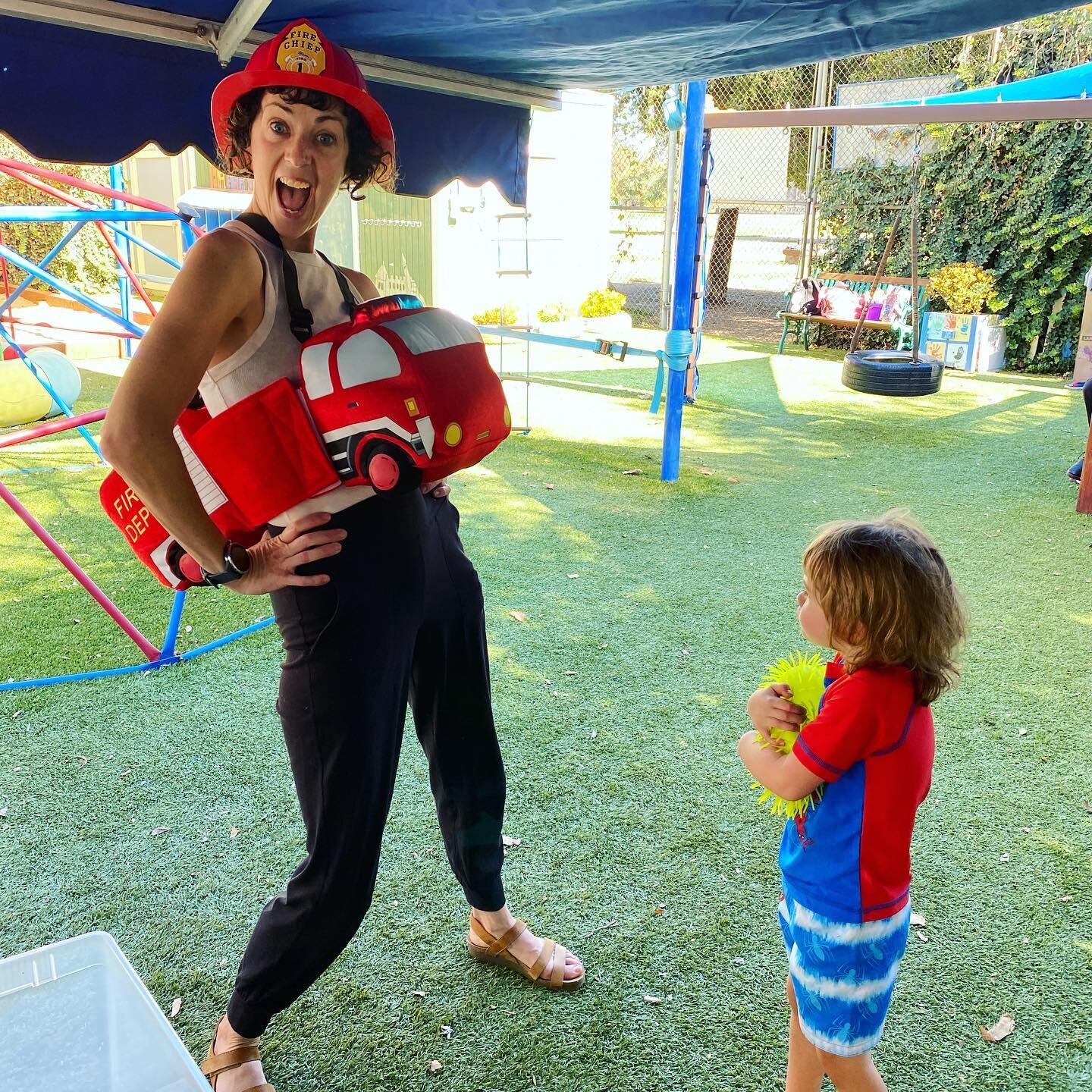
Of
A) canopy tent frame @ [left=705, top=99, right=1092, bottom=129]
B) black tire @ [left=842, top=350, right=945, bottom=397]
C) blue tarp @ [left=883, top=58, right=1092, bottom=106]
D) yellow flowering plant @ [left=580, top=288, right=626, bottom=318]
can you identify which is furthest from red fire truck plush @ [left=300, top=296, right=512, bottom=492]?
yellow flowering plant @ [left=580, top=288, right=626, bottom=318]

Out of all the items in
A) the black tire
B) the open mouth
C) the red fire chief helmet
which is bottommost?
the black tire

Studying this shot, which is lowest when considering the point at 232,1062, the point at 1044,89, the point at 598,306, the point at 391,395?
the point at 232,1062

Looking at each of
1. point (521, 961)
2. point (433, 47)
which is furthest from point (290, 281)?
point (433, 47)

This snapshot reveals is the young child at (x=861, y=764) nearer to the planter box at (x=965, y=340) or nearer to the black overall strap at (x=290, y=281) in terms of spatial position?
the black overall strap at (x=290, y=281)

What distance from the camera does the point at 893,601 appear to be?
146cm

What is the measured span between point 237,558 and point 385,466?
29 centimetres

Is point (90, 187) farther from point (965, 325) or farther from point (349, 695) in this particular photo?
point (965, 325)

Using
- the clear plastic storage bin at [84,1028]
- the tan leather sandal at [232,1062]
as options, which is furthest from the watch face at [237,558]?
the tan leather sandal at [232,1062]

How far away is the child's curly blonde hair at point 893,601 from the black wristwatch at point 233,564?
3.05ft

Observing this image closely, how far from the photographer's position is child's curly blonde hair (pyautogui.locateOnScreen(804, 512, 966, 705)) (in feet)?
4.80

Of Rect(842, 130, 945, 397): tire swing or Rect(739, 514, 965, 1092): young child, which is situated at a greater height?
Rect(739, 514, 965, 1092): young child

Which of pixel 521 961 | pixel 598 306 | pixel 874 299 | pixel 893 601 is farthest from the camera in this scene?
pixel 598 306

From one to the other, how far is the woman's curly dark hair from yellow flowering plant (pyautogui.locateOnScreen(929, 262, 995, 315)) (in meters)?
10.3

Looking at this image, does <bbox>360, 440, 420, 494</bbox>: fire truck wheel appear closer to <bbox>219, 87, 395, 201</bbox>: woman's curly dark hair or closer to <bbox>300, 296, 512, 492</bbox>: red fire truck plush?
<bbox>300, 296, 512, 492</bbox>: red fire truck plush
